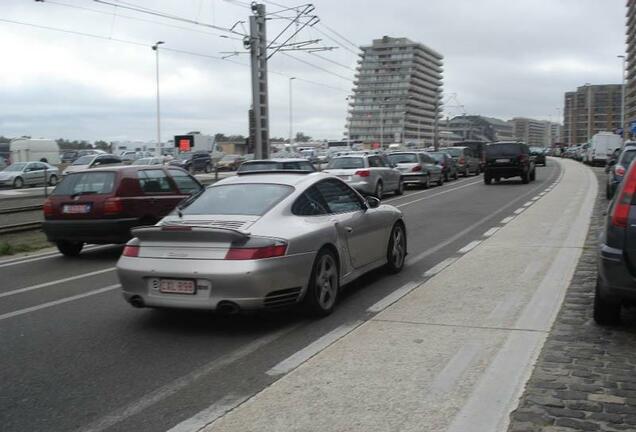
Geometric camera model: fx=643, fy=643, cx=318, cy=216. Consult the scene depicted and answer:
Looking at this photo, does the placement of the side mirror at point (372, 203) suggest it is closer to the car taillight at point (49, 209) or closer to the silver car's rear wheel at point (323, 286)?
the silver car's rear wheel at point (323, 286)

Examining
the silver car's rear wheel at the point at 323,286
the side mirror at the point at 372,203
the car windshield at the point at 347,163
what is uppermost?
the car windshield at the point at 347,163

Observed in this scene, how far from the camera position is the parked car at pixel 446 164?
31928mm

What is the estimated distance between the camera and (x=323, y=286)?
20.8 feet

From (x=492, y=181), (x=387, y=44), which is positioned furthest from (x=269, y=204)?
(x=387, y=44)

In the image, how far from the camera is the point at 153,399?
4.27m

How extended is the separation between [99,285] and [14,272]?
2.18 m

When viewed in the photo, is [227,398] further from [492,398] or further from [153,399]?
[492,398]

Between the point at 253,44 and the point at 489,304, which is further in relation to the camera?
the point at 253,44

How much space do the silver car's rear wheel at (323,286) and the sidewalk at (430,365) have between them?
482mm

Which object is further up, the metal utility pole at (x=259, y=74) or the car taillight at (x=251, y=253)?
the metal utility pole at (x=259, y=74)

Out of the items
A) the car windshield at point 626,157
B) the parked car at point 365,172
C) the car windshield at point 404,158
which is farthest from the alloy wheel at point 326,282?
the car windshield at point 404,158

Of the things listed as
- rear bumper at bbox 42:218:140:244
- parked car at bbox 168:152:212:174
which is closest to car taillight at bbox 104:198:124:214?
rear bumper at bbox 42:218:140:244

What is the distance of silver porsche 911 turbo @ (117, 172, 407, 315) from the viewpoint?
5.61 m

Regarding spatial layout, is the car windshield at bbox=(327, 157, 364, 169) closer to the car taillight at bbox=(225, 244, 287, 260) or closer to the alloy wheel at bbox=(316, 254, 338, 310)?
the alloy wheel at bbox=(316, 254, 338, 310)
